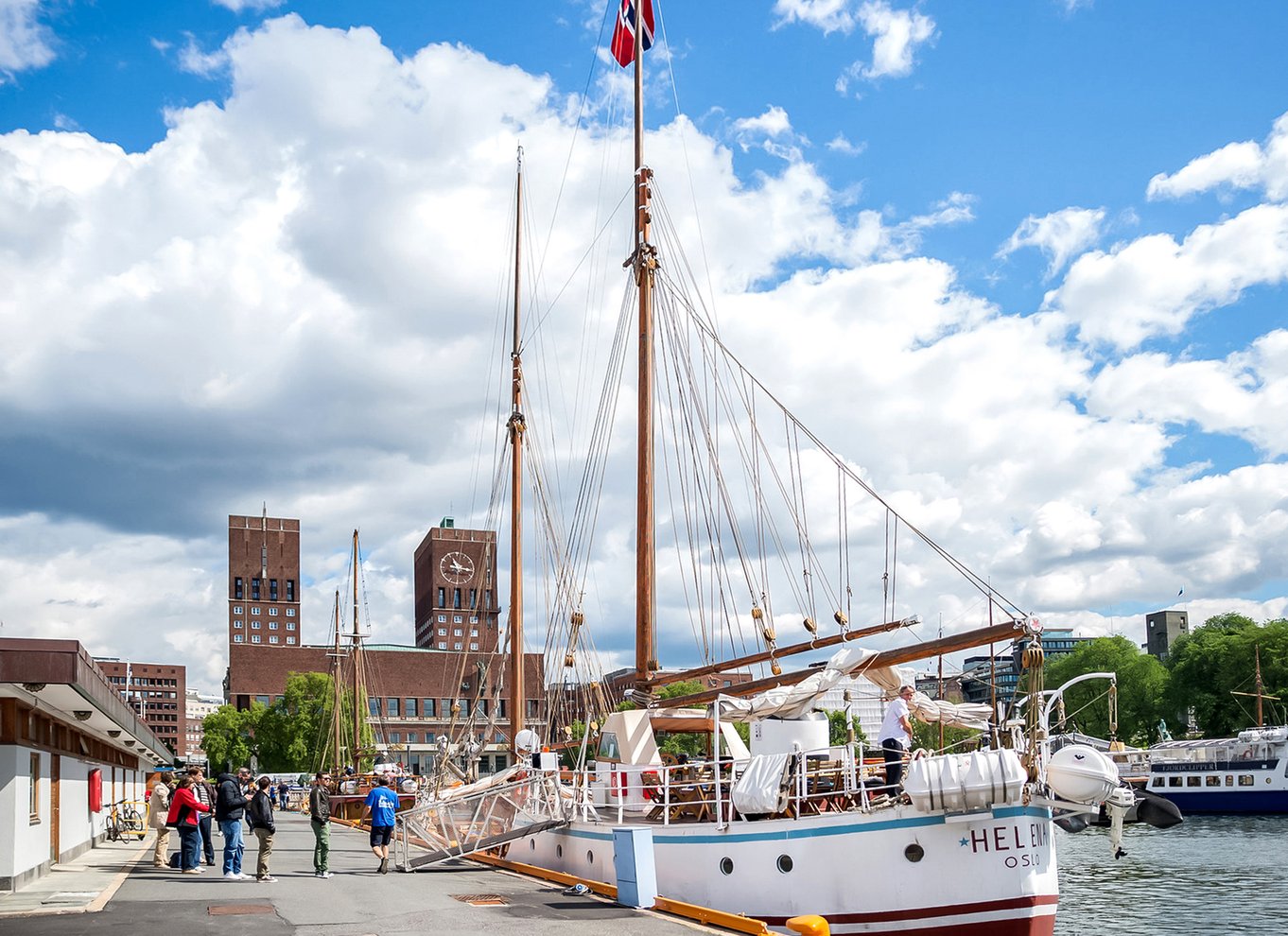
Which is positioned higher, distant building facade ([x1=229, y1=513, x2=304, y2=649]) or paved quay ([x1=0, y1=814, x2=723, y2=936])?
distant building facade ([x1=229, y1=513, x2=304, y2=649])

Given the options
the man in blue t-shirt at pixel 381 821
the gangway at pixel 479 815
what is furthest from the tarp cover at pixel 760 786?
the man in blue t-shirt at pixel 381 821

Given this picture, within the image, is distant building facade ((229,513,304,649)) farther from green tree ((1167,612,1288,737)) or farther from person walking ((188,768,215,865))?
person walking ((188,768,215,865))

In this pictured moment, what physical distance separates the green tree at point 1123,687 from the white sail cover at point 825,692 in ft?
277

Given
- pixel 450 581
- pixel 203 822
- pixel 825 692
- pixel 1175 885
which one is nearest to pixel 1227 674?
pixel 1175 885

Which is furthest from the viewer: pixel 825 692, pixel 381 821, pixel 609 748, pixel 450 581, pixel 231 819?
pixel 450 581

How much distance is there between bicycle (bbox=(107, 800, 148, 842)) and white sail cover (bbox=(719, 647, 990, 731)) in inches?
848

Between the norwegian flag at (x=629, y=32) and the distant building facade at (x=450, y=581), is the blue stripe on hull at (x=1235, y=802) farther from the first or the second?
the distant building facade at (x=450, y=581)

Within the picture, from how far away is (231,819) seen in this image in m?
21.6

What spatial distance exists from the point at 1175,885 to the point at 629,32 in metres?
29.7

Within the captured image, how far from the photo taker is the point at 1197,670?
99.7 metres

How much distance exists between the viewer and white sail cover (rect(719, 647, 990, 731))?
21391mm

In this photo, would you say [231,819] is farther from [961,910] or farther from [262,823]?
[961,910]

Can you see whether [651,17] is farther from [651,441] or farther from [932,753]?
[932,753]

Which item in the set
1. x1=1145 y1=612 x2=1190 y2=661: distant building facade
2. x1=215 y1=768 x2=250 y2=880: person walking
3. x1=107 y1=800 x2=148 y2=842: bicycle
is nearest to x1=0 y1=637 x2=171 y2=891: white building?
x1=215 y1=768 x2=250 y2=880: person walking
